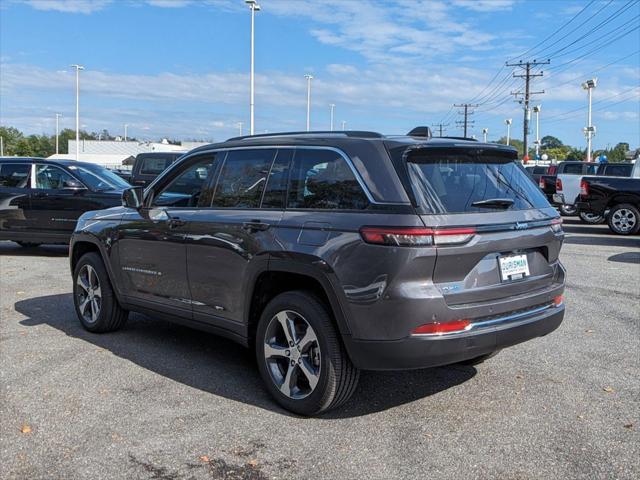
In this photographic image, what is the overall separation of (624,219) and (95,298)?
14.5m

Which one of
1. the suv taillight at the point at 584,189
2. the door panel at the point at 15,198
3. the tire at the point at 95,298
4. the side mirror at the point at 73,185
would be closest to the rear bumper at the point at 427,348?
the tire at the point at 95,298

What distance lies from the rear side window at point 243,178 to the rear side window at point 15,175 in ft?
28.5

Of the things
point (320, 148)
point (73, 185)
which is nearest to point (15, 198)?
point (73, 185)

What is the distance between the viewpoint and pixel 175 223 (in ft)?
17.7

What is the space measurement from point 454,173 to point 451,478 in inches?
73.1

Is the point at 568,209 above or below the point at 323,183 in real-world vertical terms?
below

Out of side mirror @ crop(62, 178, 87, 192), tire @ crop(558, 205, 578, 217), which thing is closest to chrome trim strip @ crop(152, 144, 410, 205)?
side mirror @ crop(62, 178, 87, 192)

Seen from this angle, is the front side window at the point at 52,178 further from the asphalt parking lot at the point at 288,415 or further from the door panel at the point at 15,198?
the asphalt parking lot at the point at 288,415

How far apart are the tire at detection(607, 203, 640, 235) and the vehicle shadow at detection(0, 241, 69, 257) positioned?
1323 centimetres

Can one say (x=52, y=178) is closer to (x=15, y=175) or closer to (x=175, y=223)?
(x=15, y=175)

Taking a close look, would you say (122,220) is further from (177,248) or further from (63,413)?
(63,413)

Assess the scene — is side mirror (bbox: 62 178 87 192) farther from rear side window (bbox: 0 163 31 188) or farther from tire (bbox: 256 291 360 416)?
tire (bbox: 256 291 360 416)

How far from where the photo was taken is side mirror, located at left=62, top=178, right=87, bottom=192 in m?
12.1

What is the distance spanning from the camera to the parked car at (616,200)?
16.9 metres
